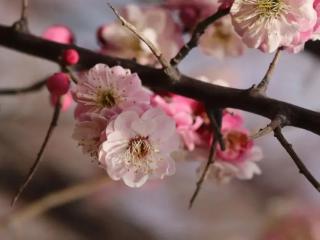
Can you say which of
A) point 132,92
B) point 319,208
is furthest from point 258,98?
point 319,208

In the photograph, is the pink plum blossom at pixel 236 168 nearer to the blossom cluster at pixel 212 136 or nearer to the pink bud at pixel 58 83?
the blossom cluster at pixel 212 136

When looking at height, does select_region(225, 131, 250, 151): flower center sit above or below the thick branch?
below

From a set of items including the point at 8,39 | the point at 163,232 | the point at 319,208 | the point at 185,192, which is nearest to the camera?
the point at 8,39

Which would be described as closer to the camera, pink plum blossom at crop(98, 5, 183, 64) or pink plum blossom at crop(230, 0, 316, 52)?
pink plum blossom at crop(230, 0, 316, 52)

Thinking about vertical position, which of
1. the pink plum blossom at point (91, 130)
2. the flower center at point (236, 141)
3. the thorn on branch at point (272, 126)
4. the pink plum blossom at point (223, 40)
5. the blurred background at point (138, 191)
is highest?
the thorn on branch at point (272, 126)

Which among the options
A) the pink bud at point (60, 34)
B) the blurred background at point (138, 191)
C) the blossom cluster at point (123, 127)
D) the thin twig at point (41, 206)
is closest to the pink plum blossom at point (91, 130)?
the blossom cluster at point (123, 127)

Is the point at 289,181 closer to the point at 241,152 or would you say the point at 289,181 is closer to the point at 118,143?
the point at 241,152

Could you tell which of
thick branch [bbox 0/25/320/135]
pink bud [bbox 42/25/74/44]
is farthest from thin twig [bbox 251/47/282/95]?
pink bud [bbox 42/25/74/44]

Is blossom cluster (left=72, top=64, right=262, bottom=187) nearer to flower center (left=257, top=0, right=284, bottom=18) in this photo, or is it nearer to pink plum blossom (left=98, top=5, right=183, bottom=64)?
flower center (left=257, top=0, right=284, bottom=18)
